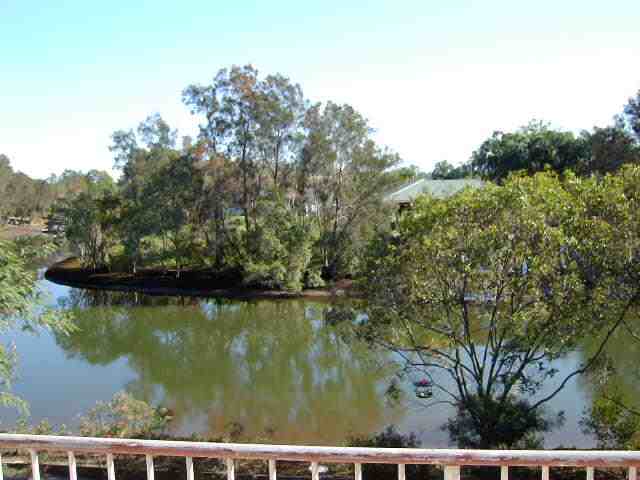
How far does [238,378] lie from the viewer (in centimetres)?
1192

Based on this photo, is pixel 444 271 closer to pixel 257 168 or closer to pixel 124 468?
pixel 124 468

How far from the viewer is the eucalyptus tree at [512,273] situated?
6.96 meters

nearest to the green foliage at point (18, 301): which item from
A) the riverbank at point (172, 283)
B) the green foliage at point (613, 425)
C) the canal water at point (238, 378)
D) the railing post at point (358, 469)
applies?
the canal water at point (238, 378)

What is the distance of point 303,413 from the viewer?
9898mm

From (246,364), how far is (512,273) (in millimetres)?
7399

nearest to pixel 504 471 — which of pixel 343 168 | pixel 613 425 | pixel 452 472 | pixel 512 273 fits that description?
pixel 452 472

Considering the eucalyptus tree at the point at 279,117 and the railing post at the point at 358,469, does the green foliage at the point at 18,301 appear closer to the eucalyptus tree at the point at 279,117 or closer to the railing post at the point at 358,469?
the railing post at the point at 358,469

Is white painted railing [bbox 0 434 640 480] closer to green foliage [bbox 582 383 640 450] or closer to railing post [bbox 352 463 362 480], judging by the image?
railing post [bbox 352 463 362 480]

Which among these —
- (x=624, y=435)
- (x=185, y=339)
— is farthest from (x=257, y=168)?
(x=624, y=435)

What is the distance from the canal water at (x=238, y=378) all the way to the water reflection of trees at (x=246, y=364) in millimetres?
25

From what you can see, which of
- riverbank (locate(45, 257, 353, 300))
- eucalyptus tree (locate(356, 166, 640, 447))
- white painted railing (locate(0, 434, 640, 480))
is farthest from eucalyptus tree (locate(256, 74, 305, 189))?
white painted railing (locate(0, 434, 640, 480))

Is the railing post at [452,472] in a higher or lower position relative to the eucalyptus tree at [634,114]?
lower

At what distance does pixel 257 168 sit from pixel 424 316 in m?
15.7

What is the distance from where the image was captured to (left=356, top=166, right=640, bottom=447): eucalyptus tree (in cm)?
696
